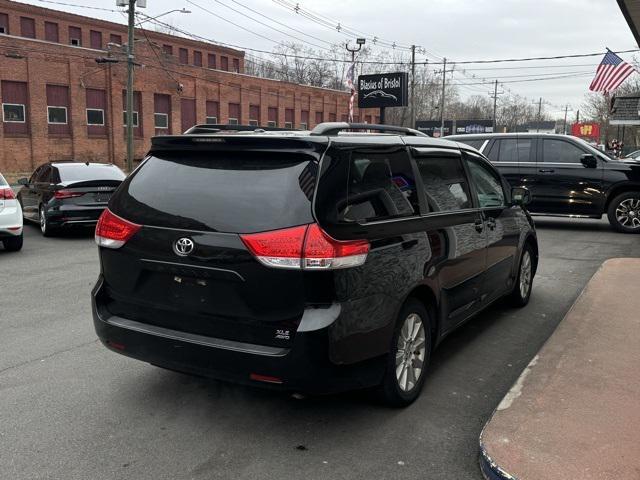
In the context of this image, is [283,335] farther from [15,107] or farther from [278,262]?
[15,107]

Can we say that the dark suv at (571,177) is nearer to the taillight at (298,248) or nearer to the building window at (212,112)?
the taillight at (298,248)

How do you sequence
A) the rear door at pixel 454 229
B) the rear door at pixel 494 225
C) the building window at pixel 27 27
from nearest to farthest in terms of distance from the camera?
the rear door at pixel 454 229
the rear door at pixel 494 225
the building window at pixel 27 27

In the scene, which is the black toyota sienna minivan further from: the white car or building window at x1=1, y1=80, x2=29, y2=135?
building window at x1=1, y1=80, x2=29, y2=135

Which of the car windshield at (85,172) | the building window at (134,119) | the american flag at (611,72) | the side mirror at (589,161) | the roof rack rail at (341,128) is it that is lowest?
the car windshield at (85,172)

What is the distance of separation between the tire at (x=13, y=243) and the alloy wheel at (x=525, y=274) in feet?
25.7

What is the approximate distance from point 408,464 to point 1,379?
300 cm

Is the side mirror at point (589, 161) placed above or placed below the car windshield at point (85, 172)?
above

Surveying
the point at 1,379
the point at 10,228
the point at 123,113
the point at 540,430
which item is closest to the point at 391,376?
the point at 540,430

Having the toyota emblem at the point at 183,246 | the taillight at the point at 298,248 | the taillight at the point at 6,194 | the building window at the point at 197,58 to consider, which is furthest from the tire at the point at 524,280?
the building window at the point at 197,58

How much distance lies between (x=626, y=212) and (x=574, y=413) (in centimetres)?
1007

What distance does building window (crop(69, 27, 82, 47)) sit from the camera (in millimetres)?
58156

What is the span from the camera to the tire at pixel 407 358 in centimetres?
371

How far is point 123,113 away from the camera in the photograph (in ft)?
124

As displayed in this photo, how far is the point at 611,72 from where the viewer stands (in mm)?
23906
